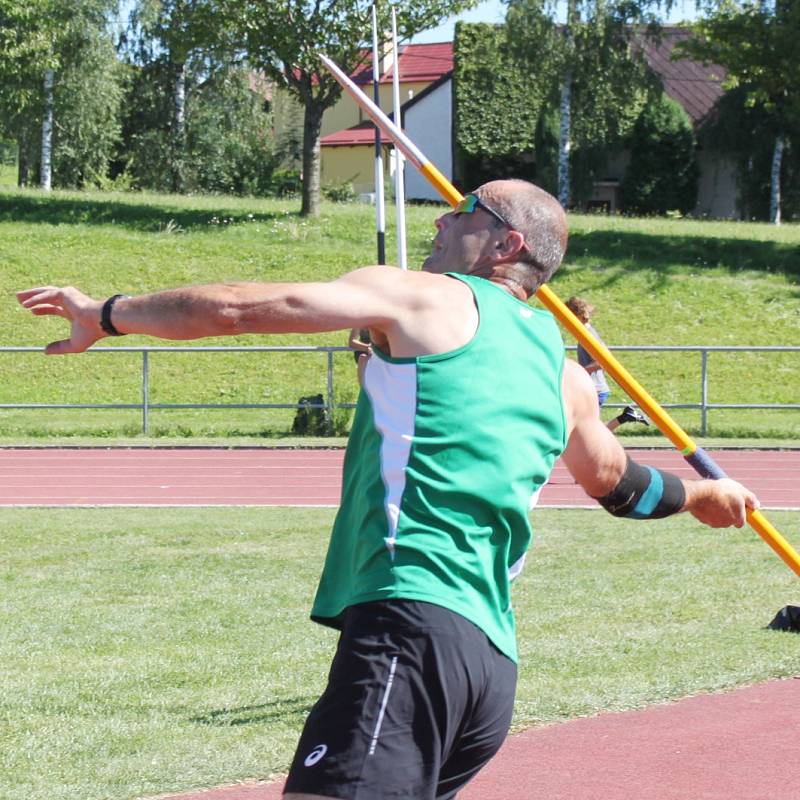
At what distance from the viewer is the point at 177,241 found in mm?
31781

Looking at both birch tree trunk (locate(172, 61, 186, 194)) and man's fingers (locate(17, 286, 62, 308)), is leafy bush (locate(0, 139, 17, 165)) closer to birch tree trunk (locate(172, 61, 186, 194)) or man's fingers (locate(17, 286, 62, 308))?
birch tree trunk (locate(172, 61, 186, 194))

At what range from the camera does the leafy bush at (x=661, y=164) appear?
2190 inches

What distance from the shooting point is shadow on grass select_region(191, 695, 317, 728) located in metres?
5.96

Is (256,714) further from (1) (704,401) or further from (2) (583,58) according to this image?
(2) (583,58)

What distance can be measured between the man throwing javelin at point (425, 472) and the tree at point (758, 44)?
27.4m

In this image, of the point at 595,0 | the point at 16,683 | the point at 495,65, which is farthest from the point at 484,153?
the point at 16,683

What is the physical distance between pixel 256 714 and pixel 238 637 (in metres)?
1.51

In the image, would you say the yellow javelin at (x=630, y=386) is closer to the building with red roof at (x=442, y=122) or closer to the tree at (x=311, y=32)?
the tree at (x=311, y=32)

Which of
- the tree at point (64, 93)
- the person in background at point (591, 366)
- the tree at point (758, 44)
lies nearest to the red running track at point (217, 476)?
the person in background at point (591, 366)

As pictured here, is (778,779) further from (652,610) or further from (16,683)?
(16,683)

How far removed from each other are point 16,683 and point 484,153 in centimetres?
5237

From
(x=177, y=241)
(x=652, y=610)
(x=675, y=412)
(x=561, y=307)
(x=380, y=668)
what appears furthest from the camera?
(x=177, y=241)

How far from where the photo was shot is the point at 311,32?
32844 mm

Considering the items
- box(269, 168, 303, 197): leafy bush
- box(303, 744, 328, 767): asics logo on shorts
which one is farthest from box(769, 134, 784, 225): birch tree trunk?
box(303, 744, 328, 767): asics logo on shorts
